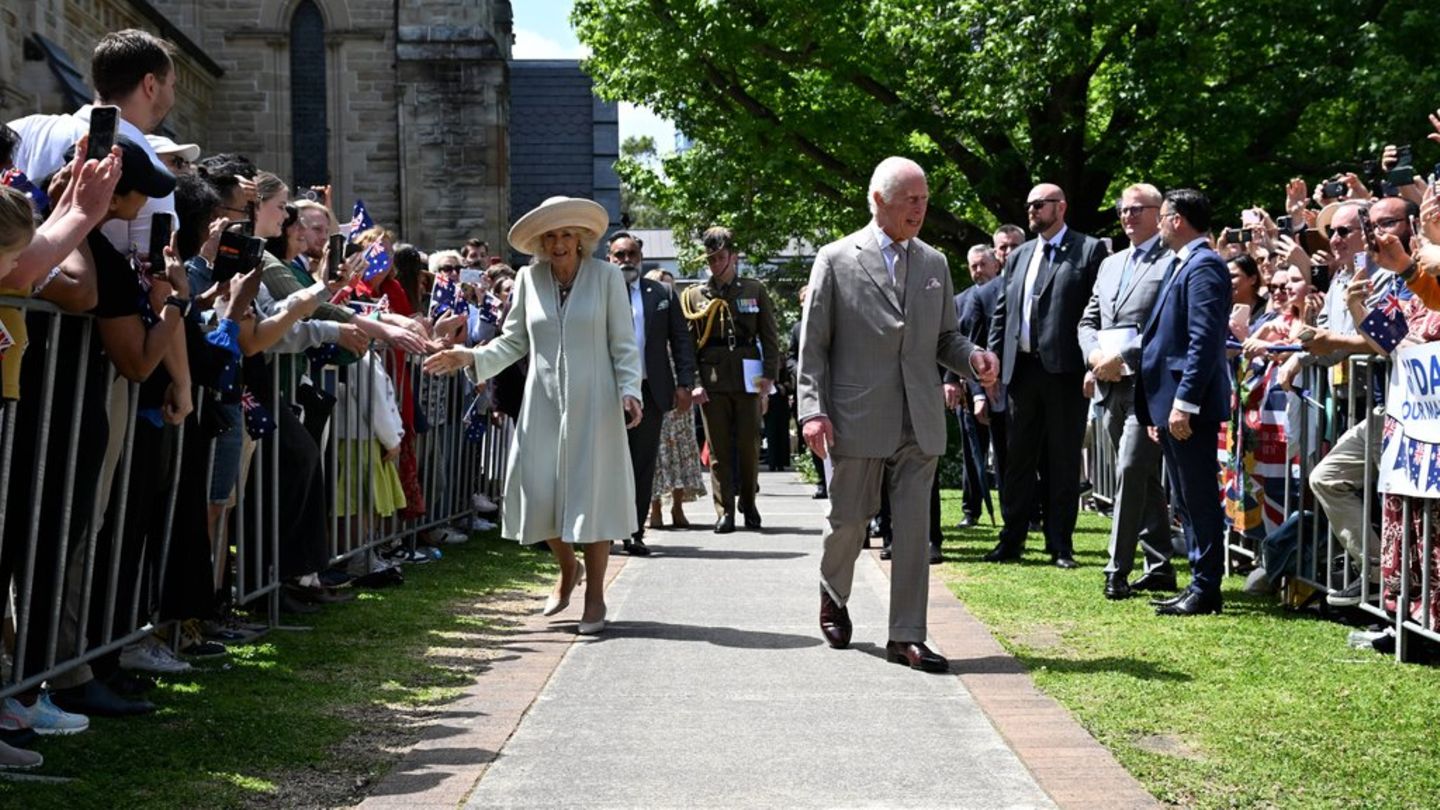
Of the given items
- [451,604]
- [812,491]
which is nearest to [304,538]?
[451,604]

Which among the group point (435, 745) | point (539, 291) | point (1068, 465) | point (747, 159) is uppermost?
point (747, 159)

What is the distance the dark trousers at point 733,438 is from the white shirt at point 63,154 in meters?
8.34

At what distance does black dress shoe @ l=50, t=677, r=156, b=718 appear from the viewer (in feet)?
20.7

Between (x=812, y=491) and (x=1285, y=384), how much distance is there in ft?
38.3

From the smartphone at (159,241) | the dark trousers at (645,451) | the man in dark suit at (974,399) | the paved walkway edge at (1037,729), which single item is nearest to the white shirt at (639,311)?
the dark trousers at (645,451)

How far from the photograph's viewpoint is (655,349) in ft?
44.9

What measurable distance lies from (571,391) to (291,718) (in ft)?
9.73

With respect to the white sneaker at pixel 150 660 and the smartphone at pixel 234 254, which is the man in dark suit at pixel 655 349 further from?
the smartphone at pixel 234 254

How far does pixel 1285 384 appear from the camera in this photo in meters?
9.39

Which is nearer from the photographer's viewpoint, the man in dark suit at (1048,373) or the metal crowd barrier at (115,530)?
the metal crowd barrier at (115,530)

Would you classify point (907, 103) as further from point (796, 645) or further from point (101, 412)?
point (101, 412)

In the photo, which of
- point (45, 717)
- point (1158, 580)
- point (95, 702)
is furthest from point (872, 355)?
point (45, 717)

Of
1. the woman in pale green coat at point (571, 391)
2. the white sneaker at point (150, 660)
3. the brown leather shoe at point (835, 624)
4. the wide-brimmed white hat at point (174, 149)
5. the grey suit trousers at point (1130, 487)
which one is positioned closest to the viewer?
the white sneaker at point (150, 660)

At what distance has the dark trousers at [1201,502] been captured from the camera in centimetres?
926
